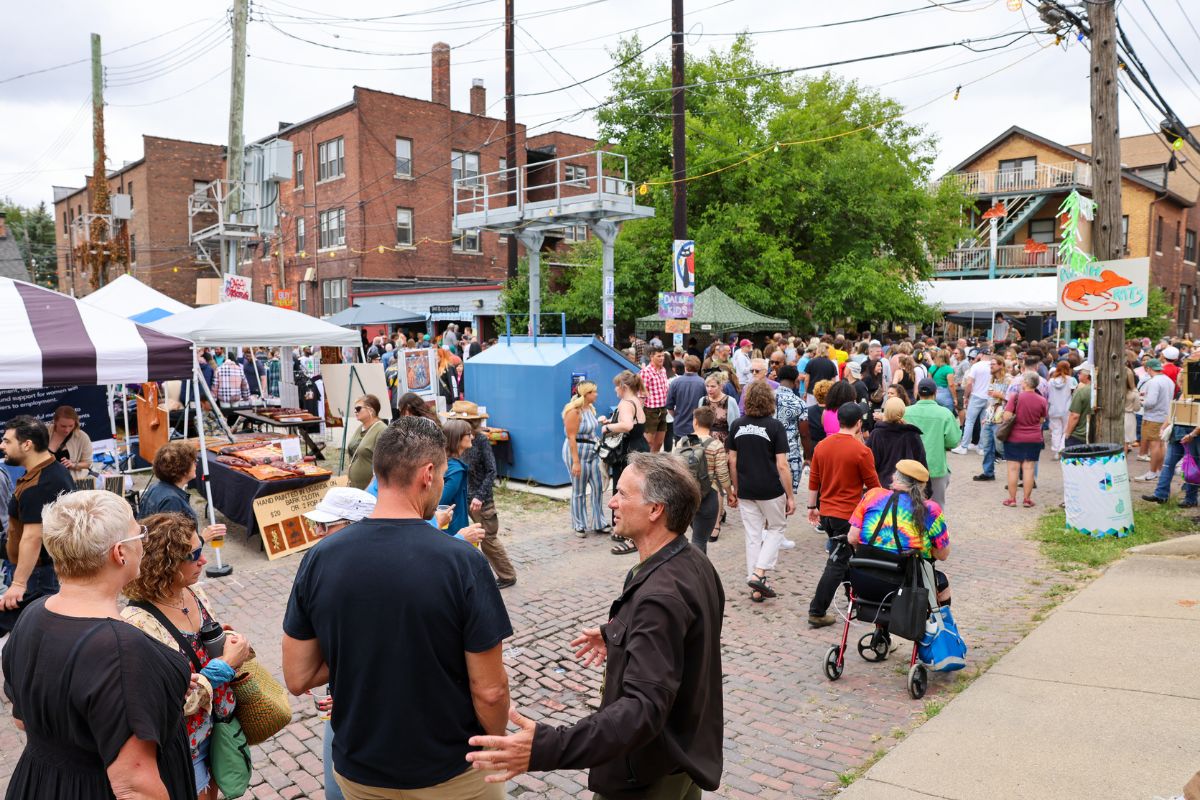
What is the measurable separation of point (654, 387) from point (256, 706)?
921 centimetres

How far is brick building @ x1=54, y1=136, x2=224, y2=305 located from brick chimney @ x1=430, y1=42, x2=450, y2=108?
14.7 metres

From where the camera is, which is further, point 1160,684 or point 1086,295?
point 1086,295

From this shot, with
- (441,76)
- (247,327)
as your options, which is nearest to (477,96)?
(441,76)

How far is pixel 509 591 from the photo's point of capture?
7535 mm

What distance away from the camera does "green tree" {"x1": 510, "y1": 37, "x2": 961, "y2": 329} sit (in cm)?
2453

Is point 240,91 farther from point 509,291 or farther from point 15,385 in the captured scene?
point 509,291

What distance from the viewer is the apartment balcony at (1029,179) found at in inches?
1390

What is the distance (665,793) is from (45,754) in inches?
73.8

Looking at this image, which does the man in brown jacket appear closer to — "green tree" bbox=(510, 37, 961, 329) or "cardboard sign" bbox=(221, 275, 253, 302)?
"cardboard sign" bbox=(221, 275, 253, 302)

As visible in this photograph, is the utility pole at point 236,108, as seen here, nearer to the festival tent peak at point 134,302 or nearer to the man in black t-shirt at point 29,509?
the festival tent peak at point 134,302

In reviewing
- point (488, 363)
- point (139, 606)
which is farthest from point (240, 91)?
point (139, 606)

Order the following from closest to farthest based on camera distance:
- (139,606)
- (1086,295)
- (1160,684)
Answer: (139,606), (1160,684), (1086,295)

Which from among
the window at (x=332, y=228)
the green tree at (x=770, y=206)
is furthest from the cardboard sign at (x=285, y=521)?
the window at (x=332, y=228)

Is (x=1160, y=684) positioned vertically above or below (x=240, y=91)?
below
